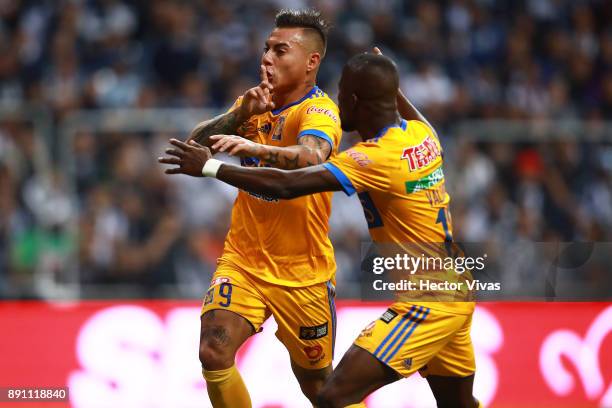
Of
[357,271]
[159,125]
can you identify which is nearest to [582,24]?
[357,271]

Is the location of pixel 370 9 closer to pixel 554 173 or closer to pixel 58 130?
pixel 554 173

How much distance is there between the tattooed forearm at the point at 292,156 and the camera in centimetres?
634

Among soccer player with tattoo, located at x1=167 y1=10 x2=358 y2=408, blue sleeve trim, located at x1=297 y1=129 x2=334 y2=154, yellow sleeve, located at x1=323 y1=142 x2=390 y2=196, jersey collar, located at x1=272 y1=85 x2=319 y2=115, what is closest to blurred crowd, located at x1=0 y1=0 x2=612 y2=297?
soccer player with tattoo, located at x1=167 y1=10 x2=358 y2=408

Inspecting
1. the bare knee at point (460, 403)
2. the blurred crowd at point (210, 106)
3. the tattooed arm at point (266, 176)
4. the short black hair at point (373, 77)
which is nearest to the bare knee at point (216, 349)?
the tattooed arm at point (266, 176)

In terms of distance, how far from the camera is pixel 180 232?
39.8ft

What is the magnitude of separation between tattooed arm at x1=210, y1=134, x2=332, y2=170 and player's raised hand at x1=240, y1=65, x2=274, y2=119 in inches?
12.6

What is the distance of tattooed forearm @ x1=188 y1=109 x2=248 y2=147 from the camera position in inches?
275

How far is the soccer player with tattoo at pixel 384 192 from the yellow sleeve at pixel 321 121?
17 cm

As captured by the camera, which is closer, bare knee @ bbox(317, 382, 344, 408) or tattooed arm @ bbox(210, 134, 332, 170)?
bare knee @ bbox(317, 382, 344, 408)

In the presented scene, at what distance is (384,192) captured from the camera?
6.21 metres

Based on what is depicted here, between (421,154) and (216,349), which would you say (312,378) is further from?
(421,154)

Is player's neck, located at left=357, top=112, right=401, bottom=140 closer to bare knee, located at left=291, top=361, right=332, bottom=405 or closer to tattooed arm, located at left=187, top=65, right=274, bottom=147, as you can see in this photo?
tattooed arm, located at left=187, top=65, right=274, bottom=147

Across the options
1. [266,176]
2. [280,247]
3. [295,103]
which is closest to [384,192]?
[266,176]

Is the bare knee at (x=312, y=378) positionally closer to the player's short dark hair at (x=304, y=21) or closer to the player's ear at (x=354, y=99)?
the player's ear at (x=354, y=99)
